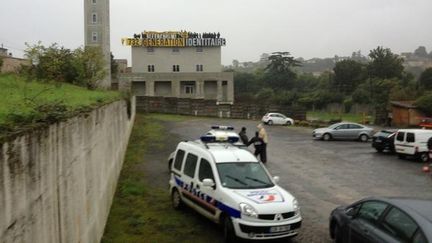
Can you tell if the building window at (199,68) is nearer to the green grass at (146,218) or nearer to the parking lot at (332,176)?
the parking lot at (332,176)

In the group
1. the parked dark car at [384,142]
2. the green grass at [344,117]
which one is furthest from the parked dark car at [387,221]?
the green grass at [344,117]

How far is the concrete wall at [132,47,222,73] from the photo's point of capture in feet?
280

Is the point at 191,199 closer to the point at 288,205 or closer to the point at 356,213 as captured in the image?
the point at 288,205

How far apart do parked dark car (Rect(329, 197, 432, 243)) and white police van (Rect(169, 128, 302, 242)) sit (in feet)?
4.10

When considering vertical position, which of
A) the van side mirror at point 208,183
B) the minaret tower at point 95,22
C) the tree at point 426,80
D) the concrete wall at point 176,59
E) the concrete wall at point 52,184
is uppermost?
the minaret tower at point 95,22

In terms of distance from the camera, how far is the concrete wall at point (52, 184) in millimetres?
4172

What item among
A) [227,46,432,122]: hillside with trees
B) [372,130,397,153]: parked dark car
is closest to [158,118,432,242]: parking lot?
[372,130,397,153]: parked dark car

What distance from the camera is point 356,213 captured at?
926cm

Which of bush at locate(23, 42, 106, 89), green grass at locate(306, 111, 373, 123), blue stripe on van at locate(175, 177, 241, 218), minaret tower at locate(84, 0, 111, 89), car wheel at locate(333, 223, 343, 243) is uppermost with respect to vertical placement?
minaret tower at locate(84, 0, 111, 89)

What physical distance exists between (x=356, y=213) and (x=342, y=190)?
7395 millimetres

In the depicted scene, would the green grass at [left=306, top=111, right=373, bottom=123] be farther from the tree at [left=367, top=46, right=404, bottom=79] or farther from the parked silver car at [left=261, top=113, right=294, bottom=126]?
the tree at [left=367, top=46, right=404, bottom=79]

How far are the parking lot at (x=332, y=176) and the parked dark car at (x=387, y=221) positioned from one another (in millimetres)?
1688

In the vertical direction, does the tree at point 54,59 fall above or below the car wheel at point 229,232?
above

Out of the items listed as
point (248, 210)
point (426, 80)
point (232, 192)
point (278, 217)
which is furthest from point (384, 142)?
point (426, 80)
